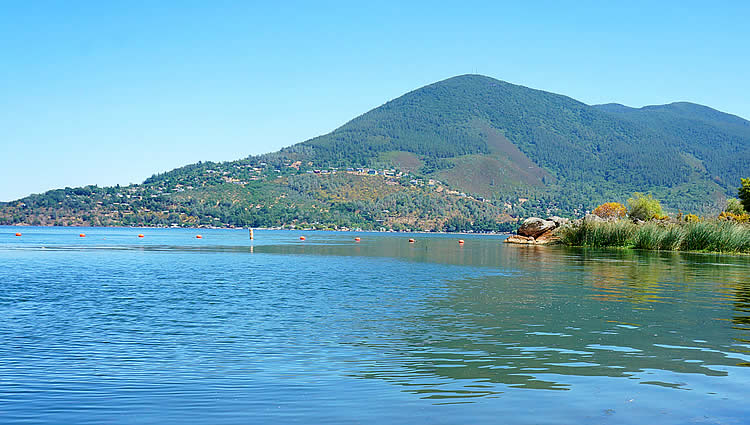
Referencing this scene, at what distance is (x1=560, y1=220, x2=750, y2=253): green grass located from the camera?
52.2m

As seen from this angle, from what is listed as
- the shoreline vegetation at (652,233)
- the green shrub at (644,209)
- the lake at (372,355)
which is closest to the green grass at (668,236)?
the shoreline vegetation at (652,233)

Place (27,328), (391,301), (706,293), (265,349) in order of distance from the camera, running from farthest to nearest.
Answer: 1. (706,293)
2. (391,301)
3. (27,328)
4. (265,349)

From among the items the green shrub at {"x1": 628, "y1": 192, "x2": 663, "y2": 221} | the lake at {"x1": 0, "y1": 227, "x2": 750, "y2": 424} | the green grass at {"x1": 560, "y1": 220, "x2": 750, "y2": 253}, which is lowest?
the lake at {"x1": 0, "y1": 227, "x2": 750, "y2": 424}

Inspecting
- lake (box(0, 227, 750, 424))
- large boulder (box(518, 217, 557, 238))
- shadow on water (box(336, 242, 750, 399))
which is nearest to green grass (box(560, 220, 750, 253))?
large boulder (box(518, 217, 557, 238))

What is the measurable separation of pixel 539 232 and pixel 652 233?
71.2 ft

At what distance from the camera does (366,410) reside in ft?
26.1

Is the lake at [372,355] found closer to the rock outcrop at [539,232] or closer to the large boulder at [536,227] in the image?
the rock outcrop at [539,232]

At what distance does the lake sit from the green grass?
33466 millimetres

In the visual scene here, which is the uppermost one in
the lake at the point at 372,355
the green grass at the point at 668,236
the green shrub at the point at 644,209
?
the green shrub at the point at 644,209

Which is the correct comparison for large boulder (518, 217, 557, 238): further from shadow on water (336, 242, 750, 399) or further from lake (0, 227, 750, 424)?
lake (0, 227, 750, 424)

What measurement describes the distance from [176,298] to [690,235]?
1915 inches

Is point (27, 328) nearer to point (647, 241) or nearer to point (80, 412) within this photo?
point (80, 412)

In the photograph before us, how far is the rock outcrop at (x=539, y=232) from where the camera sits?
75938 millimetres

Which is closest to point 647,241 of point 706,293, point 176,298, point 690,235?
point 690,235
